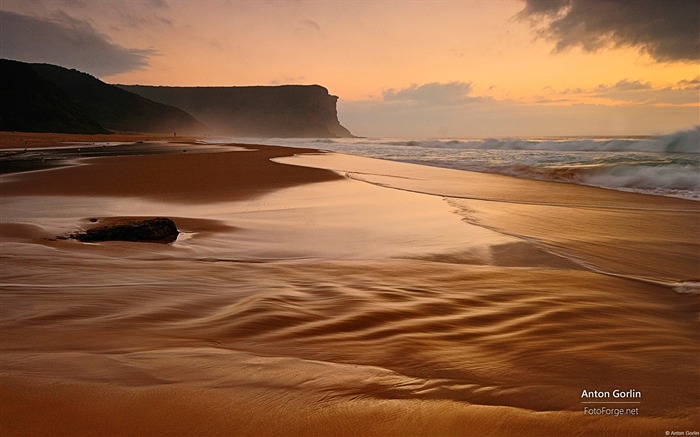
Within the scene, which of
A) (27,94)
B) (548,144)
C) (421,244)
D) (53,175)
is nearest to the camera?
(421,244)

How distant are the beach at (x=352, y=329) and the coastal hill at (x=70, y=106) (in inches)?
2230

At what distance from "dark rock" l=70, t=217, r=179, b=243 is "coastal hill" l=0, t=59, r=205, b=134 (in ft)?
181

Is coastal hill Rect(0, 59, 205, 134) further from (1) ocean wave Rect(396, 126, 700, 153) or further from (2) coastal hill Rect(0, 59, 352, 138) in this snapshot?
(1) ocean wave Rect(396, 126, 700, 153)

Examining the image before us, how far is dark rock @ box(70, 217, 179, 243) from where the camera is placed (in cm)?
461

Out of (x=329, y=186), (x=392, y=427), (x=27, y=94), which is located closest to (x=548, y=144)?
(x=329, y=186)

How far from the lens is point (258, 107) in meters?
176

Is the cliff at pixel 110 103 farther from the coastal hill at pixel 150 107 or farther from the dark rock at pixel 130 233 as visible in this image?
the dark rock at pixel 130 233

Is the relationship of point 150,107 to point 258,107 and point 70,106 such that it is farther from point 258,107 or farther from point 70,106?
point 258,107

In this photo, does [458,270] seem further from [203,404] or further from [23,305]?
[23,305]

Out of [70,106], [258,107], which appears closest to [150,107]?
[70,106]

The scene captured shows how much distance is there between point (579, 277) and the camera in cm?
353

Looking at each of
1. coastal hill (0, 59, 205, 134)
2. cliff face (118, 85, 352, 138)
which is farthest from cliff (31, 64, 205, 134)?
cliff face (118, 85, 352, 138)

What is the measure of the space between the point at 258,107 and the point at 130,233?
588ft

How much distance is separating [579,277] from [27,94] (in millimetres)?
68151
